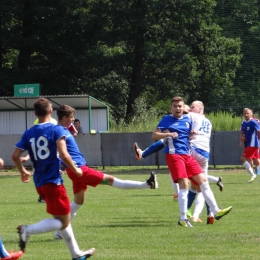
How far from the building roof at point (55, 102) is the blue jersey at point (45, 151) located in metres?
23.3

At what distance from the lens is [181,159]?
37.6 ft

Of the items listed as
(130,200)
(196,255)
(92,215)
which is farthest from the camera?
(130,200)

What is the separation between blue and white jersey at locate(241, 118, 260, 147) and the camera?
2261 centimetres

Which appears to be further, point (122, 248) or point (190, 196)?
point (190, 196)

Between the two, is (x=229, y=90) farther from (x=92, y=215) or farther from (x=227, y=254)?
(x=227, y=254)

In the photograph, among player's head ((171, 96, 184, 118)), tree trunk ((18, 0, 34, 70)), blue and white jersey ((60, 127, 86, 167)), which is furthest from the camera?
tree trunk ((18, 0, 34, 70))

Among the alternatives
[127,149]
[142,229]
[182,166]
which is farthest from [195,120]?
[127,149]

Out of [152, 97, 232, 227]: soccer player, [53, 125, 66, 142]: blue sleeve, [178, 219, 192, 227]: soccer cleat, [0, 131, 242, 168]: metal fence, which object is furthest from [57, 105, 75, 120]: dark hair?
[0, 131, 242, 168]: metal fence

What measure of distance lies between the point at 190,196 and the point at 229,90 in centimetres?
4027

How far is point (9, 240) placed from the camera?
10.3 m

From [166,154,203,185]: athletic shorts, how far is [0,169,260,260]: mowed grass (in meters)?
0.76

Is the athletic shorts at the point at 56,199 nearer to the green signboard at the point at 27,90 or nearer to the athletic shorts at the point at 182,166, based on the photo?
the athletic shorts at the point at 182,166

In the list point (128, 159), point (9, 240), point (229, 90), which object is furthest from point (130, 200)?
point (229, 90)

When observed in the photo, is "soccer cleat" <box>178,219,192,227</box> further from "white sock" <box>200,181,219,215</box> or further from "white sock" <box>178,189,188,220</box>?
"white sock" <box>200,181,219,215</box>
